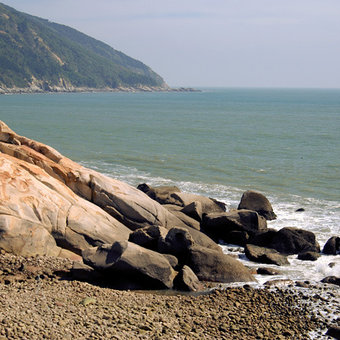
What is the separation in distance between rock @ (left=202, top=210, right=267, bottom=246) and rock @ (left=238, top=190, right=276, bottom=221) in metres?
3.48

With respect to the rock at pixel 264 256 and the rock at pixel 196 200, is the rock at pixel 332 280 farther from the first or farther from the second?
the rock at pixel 196 200

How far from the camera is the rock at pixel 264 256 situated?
2219 cm

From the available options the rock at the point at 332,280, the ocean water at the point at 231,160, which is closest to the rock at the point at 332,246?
the ocean water at the point at 231,160

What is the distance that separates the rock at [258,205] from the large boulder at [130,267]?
477 inches

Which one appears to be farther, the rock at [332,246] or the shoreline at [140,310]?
the rock at [332,246]

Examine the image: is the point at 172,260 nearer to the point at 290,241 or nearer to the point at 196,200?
the point at 290,241

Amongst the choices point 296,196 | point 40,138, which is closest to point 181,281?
point 296,196

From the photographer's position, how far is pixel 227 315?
15617 mm

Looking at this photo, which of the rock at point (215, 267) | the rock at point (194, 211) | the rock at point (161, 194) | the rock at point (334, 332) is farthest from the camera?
the rock at point (161, 194)

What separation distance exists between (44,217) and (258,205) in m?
13.9

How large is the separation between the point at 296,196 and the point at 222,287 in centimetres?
1750

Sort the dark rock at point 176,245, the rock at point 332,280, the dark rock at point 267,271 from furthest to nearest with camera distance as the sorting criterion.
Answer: the dark rock at point 267,271, the dark rock at point 176,245, the rock at point 332,280

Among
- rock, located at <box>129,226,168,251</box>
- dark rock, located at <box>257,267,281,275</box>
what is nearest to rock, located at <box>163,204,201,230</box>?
rock, located at <box>129,226,168,251</box>

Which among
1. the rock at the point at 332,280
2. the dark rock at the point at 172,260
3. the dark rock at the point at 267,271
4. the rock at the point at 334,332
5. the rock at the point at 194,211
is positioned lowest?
the dark rock at the point at 267,271
